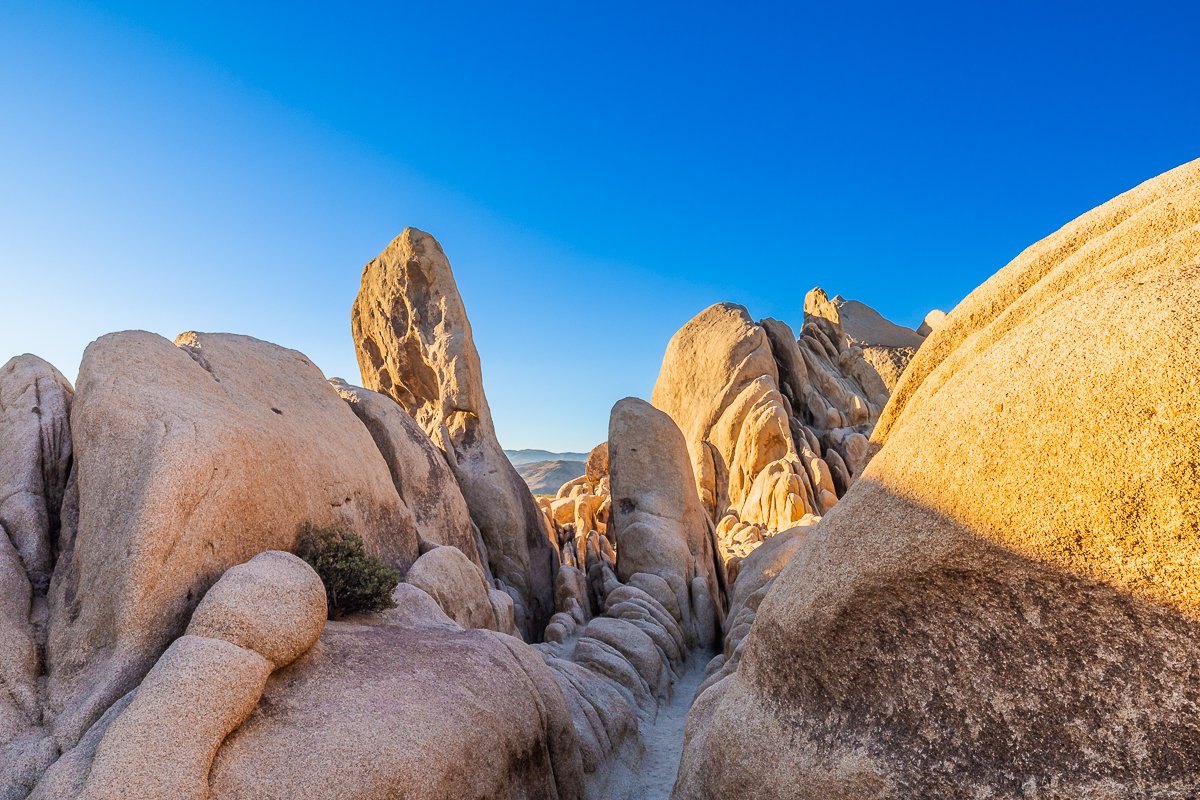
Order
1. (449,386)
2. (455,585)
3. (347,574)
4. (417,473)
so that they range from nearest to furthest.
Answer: (347,574) → (455,585) → (417,473) → (449,386)

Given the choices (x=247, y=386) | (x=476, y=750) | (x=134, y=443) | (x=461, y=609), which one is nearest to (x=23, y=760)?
(x=134, y=443)

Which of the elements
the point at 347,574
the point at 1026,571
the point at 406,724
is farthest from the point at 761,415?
the point at 1026,571

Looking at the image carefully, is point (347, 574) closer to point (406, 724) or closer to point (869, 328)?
point (406, 724)

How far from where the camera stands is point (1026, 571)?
438 centimetres

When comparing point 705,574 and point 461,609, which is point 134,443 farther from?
point 705,574

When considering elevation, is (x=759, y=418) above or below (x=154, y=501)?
above

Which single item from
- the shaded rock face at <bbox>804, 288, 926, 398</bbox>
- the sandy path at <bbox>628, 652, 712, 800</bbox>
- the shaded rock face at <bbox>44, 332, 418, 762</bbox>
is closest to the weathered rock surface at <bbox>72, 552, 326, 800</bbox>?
the shaded rock face at <bbox>44, 332, 418, 762</bbox>

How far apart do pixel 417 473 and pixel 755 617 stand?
8.64 meters

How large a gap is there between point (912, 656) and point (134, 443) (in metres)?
7.55

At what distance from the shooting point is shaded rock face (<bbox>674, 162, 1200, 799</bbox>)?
12.6 ft

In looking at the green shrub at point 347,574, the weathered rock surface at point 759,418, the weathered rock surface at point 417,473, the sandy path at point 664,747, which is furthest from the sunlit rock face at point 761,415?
the green shrub at point 347,574

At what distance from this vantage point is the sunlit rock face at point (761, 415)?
3192 centimetres

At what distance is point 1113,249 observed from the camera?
4957 mm

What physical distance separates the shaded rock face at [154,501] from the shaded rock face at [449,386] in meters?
7.09
